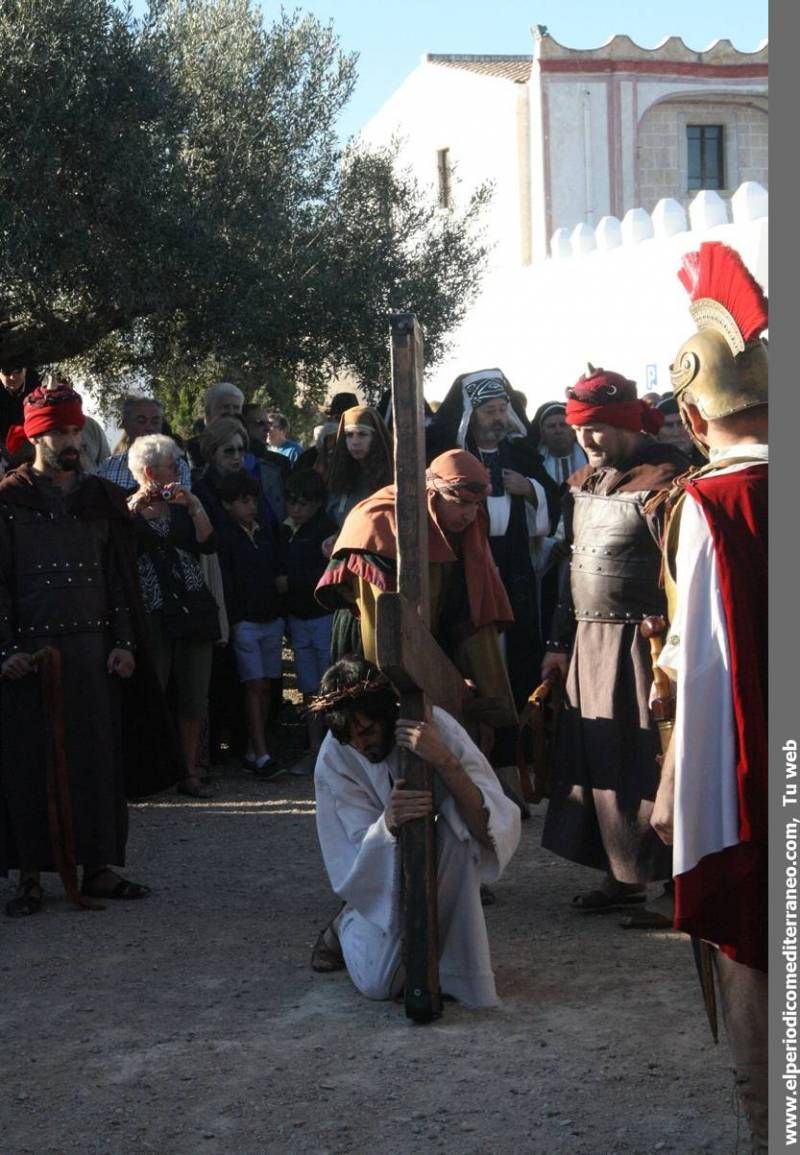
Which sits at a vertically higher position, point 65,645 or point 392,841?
point 65,645

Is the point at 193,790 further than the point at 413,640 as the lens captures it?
Yes

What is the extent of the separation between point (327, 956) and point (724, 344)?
9.37 ft

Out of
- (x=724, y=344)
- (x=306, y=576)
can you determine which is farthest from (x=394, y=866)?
(x=306, y=576)

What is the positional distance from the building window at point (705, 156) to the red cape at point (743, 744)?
3371 centimetres

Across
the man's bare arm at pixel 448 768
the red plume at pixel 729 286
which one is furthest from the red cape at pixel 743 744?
the man's bare arm at pixel 448 768

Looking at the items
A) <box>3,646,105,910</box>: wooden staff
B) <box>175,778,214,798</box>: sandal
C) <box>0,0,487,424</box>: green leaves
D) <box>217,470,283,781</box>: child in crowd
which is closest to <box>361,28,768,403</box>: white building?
<box>0,0,487,424</box>: green leaves

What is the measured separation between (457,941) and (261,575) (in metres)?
4.68

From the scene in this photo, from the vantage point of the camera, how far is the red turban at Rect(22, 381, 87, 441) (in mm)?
6730

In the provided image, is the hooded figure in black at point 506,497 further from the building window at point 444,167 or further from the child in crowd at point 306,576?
the building window at point 444,167

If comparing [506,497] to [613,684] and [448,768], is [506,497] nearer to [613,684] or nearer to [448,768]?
[613,684]

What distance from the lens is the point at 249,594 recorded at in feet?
32.2

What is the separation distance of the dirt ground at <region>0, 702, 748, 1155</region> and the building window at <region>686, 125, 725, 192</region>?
31058 millimetres

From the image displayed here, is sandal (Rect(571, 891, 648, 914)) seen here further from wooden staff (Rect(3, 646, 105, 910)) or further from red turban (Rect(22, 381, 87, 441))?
red turban (Rect(22, 381, 87, 441))

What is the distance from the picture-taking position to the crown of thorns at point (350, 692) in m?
5.31
